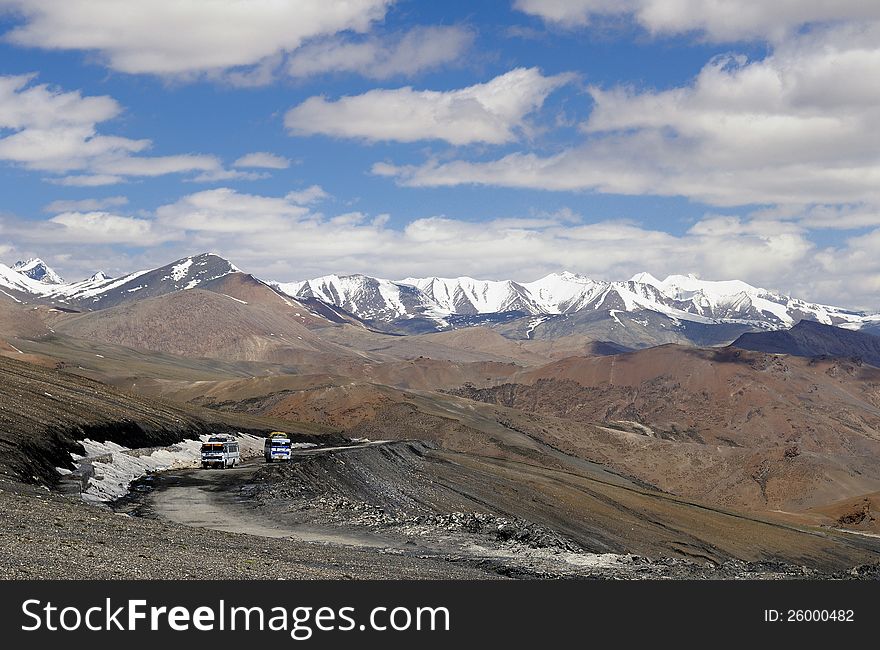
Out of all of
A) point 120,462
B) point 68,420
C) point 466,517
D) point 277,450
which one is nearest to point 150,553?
point 466,517

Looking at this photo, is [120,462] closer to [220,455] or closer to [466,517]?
[220,455]

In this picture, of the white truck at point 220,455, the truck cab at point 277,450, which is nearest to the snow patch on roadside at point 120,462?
the white truck at point 220,455

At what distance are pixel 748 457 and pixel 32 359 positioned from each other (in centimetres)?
13600

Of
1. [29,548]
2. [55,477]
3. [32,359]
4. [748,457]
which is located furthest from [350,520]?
[32,359]

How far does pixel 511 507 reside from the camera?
208 ft

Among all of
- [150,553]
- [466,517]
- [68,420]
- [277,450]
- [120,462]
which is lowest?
[277,450]

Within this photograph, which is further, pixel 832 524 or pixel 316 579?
pixel 832 524

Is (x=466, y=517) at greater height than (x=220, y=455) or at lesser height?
greater

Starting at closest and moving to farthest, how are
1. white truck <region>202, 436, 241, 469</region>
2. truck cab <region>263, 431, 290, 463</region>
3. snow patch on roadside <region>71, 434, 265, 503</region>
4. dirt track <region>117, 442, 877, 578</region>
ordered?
dirt track <region>117, 442, 877, 578</region> < snow patch on roadside <region>71, 434, 265, 503</region> < white truck <region>202, 436, 241, 469</region> < truck cab <region>263, 431, 290, 463</region>

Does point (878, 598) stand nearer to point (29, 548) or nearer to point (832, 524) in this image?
point (29, 548)

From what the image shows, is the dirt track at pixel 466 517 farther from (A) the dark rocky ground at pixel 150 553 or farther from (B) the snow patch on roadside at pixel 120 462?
(A) the dark rocky ground at pixel 150 553

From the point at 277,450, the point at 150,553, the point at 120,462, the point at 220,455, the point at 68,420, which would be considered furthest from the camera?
the point at 277,450

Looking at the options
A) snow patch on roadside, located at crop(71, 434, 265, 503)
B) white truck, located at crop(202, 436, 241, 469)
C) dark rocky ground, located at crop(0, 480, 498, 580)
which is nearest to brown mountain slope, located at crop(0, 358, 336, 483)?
snow patch on roadside, located at crop(71, 434, 265, 503)

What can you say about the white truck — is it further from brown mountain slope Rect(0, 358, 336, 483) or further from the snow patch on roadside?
brown mountain slope Rect(0, 358, 336, 483)
